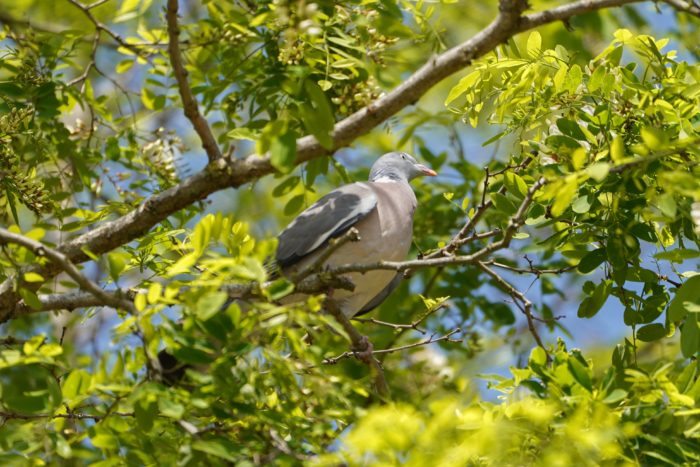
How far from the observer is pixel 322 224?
4344 mm

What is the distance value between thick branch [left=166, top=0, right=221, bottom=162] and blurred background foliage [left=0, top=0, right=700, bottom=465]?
123 mm

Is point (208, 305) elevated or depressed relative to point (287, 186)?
elevated

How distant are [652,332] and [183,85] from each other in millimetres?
2028

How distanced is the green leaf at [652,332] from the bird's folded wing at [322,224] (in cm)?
138

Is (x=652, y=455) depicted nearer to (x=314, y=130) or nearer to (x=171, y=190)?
(x=314, y=130)

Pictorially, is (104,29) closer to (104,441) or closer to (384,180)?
(104,441)

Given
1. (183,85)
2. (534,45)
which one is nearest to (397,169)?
(534,45)

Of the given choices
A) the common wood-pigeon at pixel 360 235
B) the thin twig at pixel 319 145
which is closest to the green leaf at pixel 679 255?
the thin twig at pixel 319 145

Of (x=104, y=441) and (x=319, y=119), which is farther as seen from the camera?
(x=319, y=119)

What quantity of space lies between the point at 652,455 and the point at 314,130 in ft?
5.04

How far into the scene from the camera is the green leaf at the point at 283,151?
2980 millimetres

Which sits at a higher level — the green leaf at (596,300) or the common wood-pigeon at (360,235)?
the common wood-pigeon at (360,235)

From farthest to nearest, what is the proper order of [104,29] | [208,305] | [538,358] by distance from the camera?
[104,29]
[538,358]
[208,305]

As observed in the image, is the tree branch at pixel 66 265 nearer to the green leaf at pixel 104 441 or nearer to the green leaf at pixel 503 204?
the green leaf at pixel 104 441
